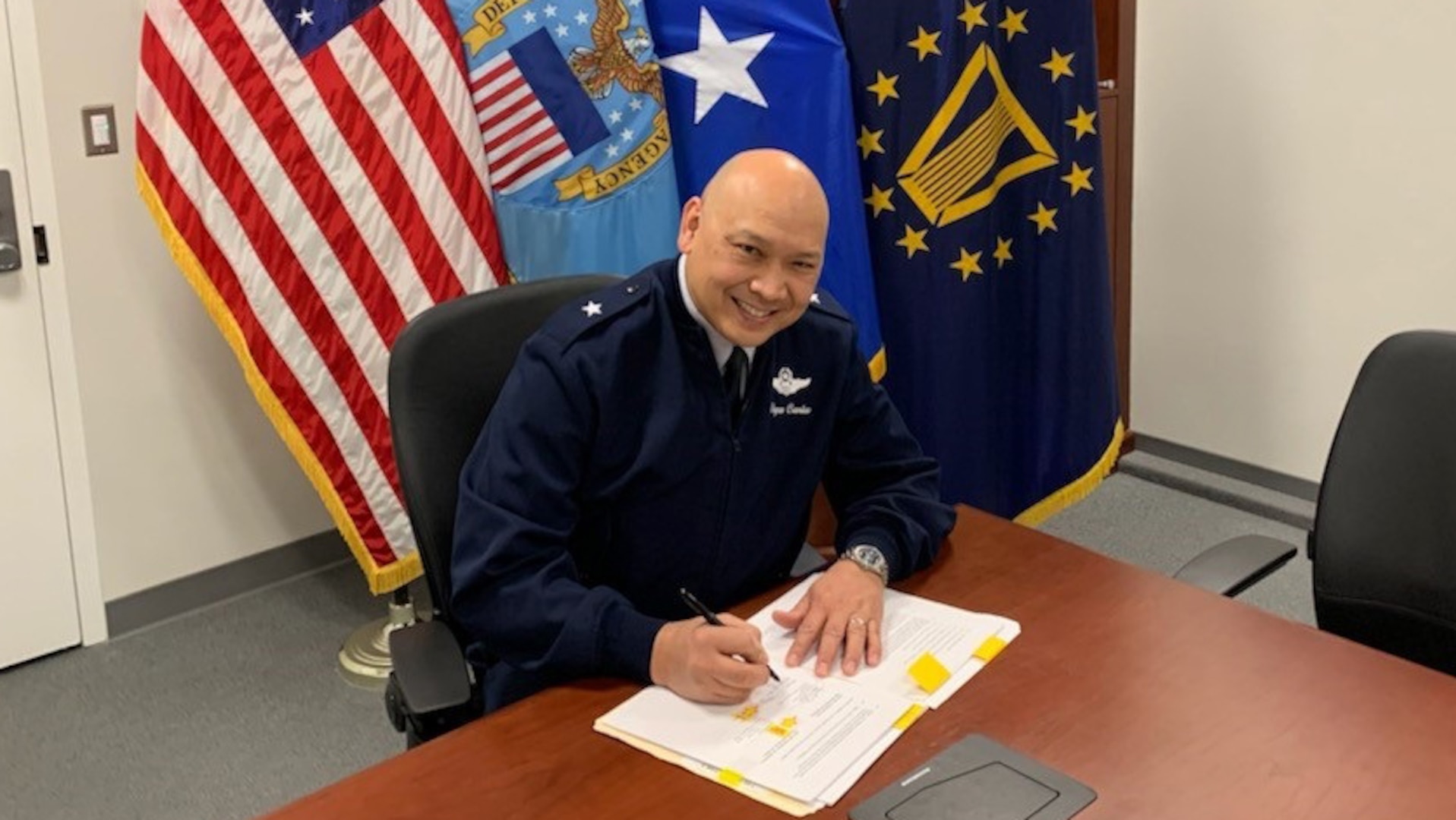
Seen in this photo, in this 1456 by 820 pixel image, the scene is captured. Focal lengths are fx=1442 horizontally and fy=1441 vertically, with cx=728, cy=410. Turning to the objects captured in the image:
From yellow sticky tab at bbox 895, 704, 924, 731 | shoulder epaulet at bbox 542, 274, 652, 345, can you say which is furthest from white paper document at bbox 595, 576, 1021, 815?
shoulder epaulet at bbox 542, 274, 652, 345

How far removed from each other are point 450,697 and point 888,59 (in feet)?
6.04

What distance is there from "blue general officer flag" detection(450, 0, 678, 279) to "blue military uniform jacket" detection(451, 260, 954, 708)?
112cm

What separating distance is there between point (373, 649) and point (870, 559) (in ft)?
5.79

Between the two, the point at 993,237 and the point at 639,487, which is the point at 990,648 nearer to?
the point at 639,487

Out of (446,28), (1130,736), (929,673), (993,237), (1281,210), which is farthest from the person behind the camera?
(1281,210)

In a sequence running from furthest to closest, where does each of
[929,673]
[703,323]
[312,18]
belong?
1. [312,18]
2. [703,323]
3. [929,673]

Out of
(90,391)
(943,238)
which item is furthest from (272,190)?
(943,238)

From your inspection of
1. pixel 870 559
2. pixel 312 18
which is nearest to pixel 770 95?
pixel 312 18

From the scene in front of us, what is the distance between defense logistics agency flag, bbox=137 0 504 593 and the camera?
8.89 ft

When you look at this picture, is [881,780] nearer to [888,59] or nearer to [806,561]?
[806,561]

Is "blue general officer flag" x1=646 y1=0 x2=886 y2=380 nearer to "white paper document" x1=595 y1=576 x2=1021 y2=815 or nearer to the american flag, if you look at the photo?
the american flag

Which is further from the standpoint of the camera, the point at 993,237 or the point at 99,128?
the point at 993,237

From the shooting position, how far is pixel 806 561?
1.92 meters

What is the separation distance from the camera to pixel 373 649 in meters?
3.17
